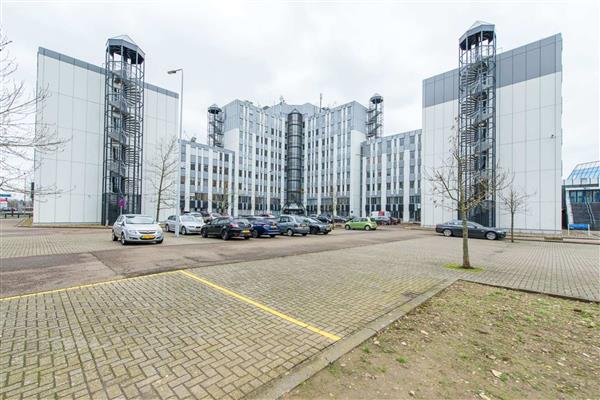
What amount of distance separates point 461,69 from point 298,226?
29.2 m

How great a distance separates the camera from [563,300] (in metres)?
6.02

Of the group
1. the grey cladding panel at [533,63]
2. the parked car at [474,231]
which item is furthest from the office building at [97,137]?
the grey cladding panel at [533,63]

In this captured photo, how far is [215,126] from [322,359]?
70840mm

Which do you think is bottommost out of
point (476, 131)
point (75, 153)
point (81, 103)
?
point (75, 153)

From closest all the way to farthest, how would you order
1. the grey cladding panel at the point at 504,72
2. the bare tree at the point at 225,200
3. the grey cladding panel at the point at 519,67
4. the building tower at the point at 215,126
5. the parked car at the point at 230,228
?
the parked car at the point at 230,228
the grey cladding panel at the point at 519,67
the grey cladding panel at the point at 504,72
the bare tree at the point at 225,200
the building tower at the point at 215,126

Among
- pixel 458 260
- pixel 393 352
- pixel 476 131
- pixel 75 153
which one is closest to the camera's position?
pixel 393 352

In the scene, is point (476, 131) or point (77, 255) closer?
point (77, 255)

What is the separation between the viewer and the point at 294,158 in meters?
75.7

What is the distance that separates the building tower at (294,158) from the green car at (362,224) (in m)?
41.2

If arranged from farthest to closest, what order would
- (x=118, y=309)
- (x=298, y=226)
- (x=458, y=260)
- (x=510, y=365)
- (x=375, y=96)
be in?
(x=375, y=96), (x=298, y=226), (x=458, y=260), (x=118, y=309), (x=510, y=365)

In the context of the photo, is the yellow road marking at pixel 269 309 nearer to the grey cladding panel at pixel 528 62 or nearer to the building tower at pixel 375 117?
the grey cladding panel at pixel 528 62

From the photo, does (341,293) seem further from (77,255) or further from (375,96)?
(375,96)

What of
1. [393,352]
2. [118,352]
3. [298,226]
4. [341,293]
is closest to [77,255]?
[118,352]

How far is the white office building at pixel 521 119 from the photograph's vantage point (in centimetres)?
2747
